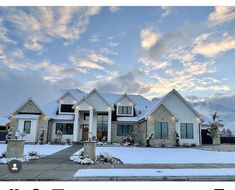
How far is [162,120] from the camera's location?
2327 centimetres

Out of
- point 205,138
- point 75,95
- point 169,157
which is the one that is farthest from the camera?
point 205,138

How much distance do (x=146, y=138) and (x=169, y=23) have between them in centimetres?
1724

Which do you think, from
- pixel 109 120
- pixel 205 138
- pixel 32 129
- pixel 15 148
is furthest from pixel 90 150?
pixel 205 138

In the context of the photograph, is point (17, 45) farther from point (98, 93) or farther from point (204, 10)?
point (98, 93)

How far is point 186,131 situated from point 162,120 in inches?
129

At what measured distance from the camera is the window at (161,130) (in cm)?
2309

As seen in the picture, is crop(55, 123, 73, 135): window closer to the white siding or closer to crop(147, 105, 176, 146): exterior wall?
the white siding

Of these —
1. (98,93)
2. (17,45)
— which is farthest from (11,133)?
(17,45)

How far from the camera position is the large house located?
2330cm

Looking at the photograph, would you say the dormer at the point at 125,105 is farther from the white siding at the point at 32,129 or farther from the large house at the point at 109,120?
the white siding at the point at 32,129

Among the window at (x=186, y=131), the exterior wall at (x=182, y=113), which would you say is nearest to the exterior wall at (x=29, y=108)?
the exterior wall at (x=182, y=113)

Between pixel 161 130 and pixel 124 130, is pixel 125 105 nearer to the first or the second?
pixel 124 130

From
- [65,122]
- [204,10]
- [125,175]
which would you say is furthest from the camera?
[65,122]

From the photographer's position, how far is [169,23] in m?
6.66
